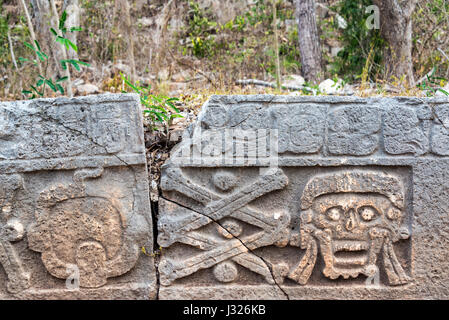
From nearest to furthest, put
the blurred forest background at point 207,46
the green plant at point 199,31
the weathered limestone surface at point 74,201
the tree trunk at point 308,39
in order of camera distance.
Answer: the weathered limestone surface at point 74,201 < the blurred forest background at point 207,46 < the tree trunk at point 308,39 < the green plant at point 199,31

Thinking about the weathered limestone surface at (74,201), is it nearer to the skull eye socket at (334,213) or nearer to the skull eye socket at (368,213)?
the skull eye socket at (334,213)

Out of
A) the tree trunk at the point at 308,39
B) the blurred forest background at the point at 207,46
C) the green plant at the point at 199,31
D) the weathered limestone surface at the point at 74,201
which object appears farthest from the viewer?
the green plant at the point at 199,31

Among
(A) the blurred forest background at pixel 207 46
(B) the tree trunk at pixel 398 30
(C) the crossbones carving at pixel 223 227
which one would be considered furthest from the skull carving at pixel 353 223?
(B) the tree trunk at pixel 398 30

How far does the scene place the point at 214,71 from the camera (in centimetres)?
490

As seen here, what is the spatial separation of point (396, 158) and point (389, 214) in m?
0.31

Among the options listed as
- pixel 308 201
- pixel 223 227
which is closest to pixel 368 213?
pixel 308 201

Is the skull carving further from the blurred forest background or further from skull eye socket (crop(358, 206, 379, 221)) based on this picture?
the blurred forest background

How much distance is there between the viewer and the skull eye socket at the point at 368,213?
7.62ft

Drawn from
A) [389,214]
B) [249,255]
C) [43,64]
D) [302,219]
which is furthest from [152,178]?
[43,64]

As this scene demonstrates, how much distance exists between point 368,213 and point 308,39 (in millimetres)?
3306

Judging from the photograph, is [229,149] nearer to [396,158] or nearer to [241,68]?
[396,158]

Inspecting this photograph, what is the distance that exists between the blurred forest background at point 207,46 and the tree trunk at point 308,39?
0.10 metres

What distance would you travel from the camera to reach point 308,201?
Answer: 230 cm

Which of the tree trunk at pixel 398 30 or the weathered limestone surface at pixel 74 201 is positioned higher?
the tree trunk at pixel 398 30
